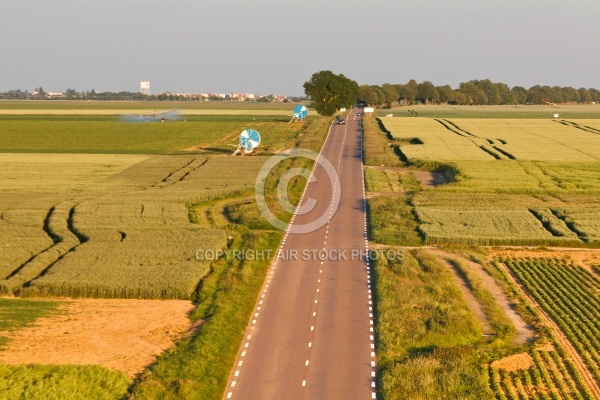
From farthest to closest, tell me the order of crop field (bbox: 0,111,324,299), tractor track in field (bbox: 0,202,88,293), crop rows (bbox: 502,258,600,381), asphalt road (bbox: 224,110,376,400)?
crop field (bbox: 0,111,324,299) → tractor track in field (bbox: 0,202,88,293) → crop rows (bbox: 502,258,600,381) → asphalt road (bbox: 224,110,376,400)

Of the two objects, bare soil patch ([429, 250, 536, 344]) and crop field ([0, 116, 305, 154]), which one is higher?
crop field ([0, 116, 305, 154])

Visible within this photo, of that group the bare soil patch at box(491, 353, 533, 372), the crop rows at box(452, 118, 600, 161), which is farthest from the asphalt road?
the crop rows at box(452, 118, 600, 161)

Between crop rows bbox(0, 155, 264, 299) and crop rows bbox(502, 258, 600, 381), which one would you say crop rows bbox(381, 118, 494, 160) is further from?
crop rows bbox(502, 258, 600, 381)

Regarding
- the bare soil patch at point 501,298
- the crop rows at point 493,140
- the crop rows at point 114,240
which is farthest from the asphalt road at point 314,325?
the crop rows at point 493,140

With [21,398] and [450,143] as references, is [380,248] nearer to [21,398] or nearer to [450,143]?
[21,398]

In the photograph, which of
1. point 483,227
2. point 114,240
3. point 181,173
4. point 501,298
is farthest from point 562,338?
point 181,173

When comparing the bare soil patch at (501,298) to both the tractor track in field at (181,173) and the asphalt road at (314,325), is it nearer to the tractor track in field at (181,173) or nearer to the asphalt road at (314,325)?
the asphalt road at (314,325)
